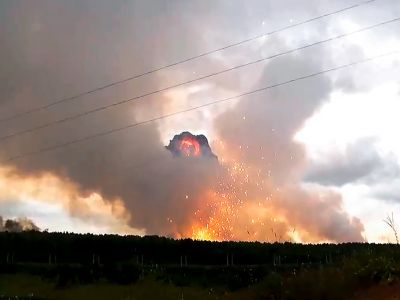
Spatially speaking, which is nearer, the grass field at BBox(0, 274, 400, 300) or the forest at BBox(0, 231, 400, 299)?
the grass field at BBox(0, 274, 400, 300)

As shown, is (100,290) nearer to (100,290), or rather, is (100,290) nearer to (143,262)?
(100,290)

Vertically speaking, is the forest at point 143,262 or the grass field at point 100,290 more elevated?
the forest at point 143,262

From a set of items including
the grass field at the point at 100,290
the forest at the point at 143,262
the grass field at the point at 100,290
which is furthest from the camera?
the forest at the point at 143,262

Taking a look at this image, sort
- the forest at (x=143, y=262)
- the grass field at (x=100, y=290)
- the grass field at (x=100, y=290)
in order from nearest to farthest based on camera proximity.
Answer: the grass field at (x=100, y=290) → the grass field at (x=100, y=290) → the forest at (x=143, y=262)

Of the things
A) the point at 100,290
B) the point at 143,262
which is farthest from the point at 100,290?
the point at 143,262

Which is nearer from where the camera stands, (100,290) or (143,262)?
(100,290)

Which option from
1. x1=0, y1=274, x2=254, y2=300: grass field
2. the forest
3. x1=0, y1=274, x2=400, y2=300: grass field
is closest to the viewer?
x1=0, y1=274, x2=400, y2=300: grass field

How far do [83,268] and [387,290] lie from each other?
41.4 meters

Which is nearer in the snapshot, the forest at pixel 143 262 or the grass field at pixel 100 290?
the grass field at pixel 100 290

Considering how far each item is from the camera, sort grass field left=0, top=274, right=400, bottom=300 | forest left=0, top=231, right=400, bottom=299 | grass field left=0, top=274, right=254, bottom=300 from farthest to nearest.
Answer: forest left=0, top=231, right=400, bottom=299 < grass field left=0, top=274, right=254, bottom=300 < grass field left=0, top=274, right=400, bottom=300

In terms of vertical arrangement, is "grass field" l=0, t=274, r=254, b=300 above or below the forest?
below

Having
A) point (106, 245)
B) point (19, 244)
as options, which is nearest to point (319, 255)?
point (106, 245)

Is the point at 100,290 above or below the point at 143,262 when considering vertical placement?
below

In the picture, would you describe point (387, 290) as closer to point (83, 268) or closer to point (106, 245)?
point (83, 268)
